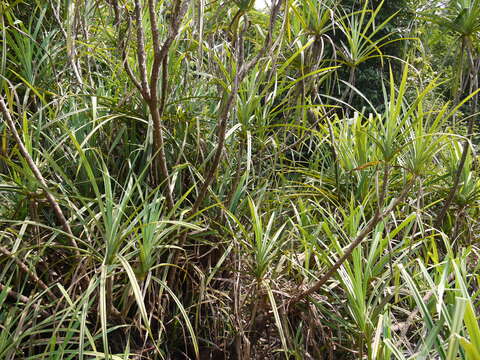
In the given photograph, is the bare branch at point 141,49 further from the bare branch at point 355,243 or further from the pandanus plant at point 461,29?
the pandanus plant at point 461,29

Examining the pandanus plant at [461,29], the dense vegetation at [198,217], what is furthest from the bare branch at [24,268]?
the pandanus plant at [461,29]

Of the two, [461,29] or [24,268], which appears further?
[461,29]

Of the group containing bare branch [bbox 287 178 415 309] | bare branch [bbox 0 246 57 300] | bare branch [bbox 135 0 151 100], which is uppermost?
bare branch [bbox 135 0 151 100]

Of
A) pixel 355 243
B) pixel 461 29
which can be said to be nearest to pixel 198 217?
pixel 355 243

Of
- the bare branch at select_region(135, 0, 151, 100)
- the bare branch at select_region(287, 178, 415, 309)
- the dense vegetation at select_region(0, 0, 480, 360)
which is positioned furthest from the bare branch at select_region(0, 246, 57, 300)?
the bare branch at select_region(287, 178, 415, 309)

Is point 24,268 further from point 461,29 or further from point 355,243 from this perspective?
point 461,29

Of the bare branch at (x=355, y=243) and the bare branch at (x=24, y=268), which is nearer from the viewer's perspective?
the bare branch at (x=24, y=268)

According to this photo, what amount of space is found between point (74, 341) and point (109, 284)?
22 centimetres

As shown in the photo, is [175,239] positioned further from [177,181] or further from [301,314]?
[301,314]

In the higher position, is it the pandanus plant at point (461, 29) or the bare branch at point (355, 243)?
the pandanus plant at point (461, 29)

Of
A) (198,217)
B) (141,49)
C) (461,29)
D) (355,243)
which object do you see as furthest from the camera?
(461,29)

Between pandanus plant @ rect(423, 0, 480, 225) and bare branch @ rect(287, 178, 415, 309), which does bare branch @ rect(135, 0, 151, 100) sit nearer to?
bare branch @ rect(287, 178, 415, 309)

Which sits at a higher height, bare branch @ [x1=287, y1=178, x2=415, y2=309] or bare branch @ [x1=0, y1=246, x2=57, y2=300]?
bare branch @ [x1=287, y1=178, x2=415, y2=309]

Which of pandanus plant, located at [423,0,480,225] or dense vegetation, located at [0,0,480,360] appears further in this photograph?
pandanus plant, located at [423,0,480,225]
